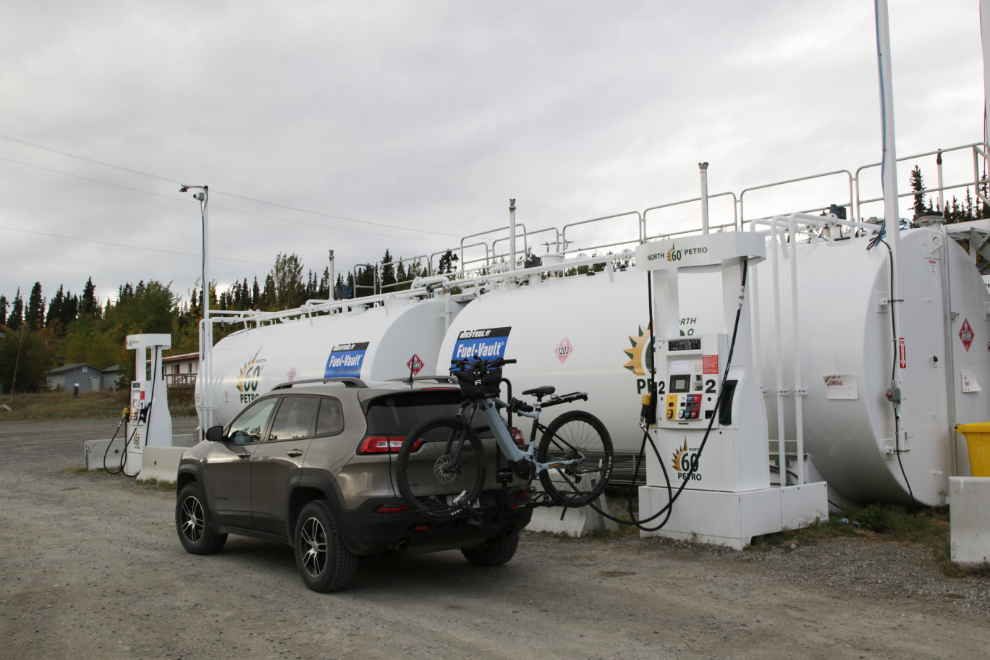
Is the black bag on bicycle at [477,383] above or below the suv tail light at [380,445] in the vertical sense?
above

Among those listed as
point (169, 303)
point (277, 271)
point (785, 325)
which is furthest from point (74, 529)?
point (169, 303)

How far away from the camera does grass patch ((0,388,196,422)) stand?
1772 inches

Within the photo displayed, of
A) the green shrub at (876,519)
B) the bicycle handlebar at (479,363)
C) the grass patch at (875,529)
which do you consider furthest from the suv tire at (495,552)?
the green shrub at (876,519)

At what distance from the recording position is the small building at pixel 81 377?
93062mm

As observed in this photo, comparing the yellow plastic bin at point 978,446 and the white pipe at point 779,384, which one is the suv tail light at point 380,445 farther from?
the yellow plastic bin at point 978,446

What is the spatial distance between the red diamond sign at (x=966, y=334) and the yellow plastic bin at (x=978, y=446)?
1.74 m

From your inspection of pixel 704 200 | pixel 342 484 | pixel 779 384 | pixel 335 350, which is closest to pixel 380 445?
pixel 342 484

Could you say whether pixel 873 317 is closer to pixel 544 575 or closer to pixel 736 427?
pixel 736 427

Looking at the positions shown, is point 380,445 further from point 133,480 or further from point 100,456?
point 100,456

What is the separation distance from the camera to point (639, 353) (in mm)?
10664

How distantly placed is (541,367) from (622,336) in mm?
1424

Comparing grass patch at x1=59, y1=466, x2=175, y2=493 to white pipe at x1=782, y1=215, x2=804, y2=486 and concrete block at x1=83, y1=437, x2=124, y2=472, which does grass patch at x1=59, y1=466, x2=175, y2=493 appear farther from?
white pipe at x1=782, y1=215, x2=804, y2=486

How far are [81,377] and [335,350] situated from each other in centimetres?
9016

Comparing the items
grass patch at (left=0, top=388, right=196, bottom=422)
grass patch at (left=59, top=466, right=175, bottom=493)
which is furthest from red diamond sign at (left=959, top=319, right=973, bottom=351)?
grass patch at (left=0, top=388, right=196, bottom=422)
